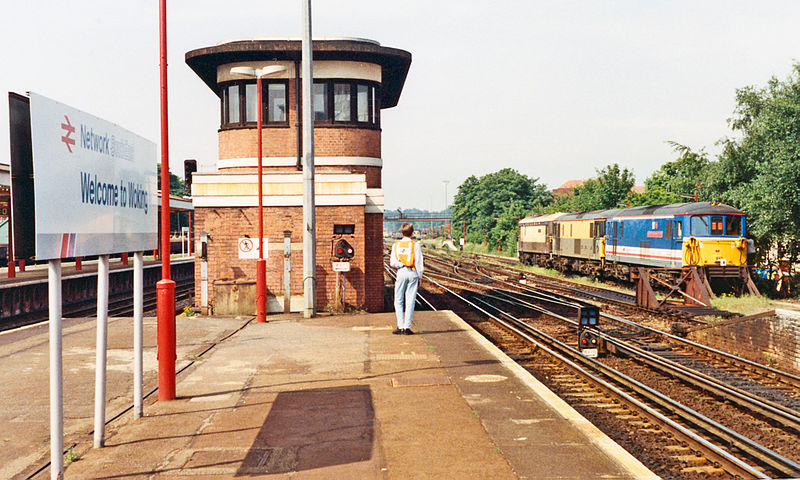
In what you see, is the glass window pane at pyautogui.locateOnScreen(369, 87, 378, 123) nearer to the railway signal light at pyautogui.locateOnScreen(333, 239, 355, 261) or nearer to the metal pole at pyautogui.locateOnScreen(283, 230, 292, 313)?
the railway signal light at pyautogui.locateOnScreen(333, 239, 355, 261)

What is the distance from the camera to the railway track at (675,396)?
6.94 meters

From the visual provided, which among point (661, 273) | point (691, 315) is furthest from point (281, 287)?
point (661, 273)

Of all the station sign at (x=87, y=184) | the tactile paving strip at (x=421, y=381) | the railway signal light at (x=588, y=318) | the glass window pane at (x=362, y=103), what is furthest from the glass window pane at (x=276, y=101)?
the station sign at (x=87, y=184)

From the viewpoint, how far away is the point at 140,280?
7.15 meters

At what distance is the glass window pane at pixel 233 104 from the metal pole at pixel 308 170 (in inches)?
217

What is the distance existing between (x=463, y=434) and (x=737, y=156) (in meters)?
27.4

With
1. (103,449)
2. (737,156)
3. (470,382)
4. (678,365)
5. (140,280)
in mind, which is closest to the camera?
(103,449)

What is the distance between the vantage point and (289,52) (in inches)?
755

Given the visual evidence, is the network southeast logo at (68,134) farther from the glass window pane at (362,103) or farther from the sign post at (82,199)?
the glass window pane at (362,103)

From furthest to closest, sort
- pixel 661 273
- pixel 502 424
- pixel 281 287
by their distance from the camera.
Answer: pixel 661 273
pixel 281 287
pixel 502 424

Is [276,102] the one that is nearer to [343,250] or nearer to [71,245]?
[343,250]

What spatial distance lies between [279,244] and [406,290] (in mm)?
5233

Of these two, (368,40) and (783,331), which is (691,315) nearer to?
(783,331)

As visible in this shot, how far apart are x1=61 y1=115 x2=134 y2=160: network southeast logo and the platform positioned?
256 centimetres
